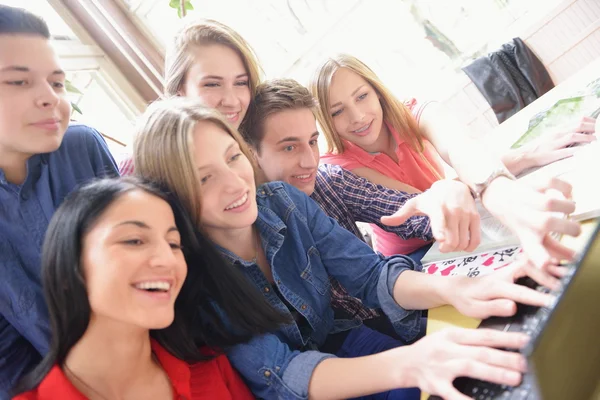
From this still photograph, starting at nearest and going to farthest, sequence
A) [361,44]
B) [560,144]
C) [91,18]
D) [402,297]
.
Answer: [402,297] → [560,144] → [91,18] → [361,44]

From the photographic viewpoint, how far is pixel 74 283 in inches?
30.8

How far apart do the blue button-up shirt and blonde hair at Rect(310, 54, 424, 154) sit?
0.86 meters

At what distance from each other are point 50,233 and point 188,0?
78.6 inches

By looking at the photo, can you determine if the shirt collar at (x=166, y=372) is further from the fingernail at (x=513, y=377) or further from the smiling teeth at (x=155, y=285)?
the fingernail at (x=513, y=377)

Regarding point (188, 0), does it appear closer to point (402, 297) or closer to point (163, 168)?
point (163, 168)

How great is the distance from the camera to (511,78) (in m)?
2.44

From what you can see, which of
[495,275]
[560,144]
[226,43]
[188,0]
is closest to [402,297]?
[495,275]

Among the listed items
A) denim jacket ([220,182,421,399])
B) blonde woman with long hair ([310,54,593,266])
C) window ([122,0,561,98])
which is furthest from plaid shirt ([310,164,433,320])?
window ([122,0,561,98])

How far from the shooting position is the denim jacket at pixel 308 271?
0.95m

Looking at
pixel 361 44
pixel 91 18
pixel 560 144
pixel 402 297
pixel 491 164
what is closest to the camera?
pixel 402 297

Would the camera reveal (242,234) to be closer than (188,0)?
Yes

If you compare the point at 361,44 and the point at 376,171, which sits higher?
the point at 361,44

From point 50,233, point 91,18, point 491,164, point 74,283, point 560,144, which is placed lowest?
point 560,144

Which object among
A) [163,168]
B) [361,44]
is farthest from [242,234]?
[361,44]
